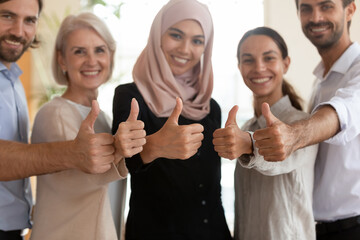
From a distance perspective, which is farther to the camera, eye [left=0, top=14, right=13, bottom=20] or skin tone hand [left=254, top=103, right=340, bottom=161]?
eye [left=0, top=14, right=13, bottom=20]

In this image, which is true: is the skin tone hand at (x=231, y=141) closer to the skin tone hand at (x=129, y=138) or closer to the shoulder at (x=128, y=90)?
the skin tone hand at (x=129, y=138)

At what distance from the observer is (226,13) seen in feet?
16.6

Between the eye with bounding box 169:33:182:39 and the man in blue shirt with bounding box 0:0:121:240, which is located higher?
the eye with bounding box 169:33:182:39

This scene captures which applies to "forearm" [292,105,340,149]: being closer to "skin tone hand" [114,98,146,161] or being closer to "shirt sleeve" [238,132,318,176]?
"shirt sleeve" [238,132,318,176]

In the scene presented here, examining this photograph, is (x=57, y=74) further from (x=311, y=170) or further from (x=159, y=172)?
(x=311, y=170)

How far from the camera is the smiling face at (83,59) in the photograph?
1860 mm

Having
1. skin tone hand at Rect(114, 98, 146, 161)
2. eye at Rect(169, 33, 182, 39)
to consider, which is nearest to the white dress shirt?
skin tone hand at Rect(114, 98, 146, 161)

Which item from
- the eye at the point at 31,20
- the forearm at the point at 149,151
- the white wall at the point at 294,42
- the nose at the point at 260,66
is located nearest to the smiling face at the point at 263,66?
the nose at the point at 260,66

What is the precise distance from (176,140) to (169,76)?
0.57 meters

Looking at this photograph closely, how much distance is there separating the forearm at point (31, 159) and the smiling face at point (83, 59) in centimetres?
51

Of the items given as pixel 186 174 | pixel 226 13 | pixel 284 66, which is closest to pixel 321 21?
pixel 284 66

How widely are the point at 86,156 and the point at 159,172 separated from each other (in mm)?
465

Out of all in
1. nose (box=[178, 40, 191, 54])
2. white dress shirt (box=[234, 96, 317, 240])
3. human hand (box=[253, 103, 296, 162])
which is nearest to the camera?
human hand (box=[253, 103, 296, 162])

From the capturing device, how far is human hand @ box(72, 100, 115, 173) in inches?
50.4
